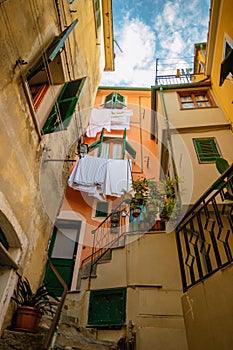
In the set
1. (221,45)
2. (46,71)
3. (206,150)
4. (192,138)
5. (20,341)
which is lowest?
(20,341)

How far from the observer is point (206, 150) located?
7055 millimetres

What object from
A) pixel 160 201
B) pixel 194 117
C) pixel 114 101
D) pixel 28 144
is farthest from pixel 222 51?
pixel 114 101

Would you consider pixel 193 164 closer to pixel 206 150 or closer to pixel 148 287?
pixel 206 150

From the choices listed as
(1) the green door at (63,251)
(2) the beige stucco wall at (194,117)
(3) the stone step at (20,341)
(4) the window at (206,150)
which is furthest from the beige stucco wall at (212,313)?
(1) the green door at (63,251)

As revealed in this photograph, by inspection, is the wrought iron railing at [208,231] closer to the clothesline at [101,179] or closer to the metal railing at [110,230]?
the metal railing at [110,230]

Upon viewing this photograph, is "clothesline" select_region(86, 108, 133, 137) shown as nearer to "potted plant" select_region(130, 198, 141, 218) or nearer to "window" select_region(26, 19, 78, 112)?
"potted plant" select_region(130, 198, 141, 218)

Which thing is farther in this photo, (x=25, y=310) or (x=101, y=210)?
(x=101, y=210)

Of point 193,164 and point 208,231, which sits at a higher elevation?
point 193,164

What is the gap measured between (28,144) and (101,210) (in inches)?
266

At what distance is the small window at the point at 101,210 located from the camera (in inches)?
409

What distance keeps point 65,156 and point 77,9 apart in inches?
181

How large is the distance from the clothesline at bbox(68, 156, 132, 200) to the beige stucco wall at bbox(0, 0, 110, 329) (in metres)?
3.09

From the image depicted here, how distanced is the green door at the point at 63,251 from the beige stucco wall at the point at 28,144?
3.68 meters

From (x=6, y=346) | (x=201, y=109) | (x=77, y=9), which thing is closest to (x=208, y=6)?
(x=201, y=109)
